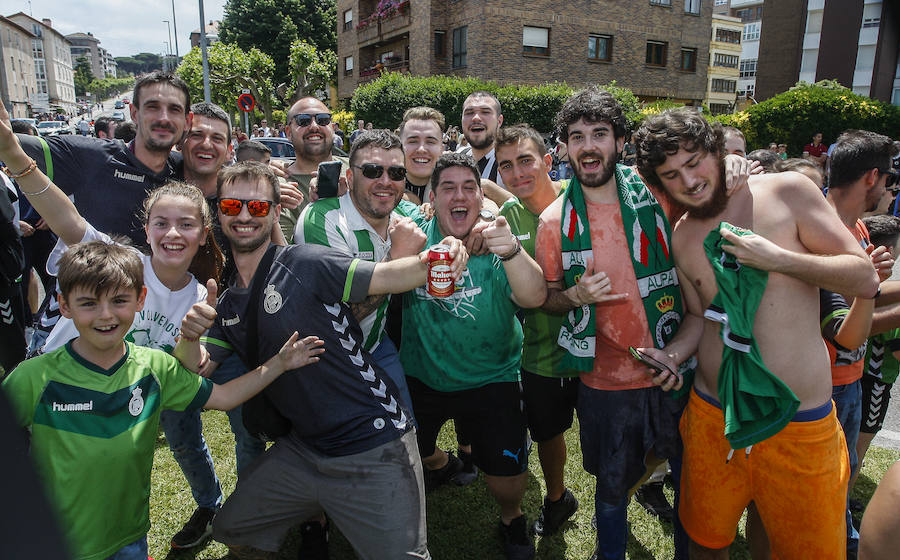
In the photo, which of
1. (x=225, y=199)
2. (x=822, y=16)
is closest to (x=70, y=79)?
(x=822, y=16)

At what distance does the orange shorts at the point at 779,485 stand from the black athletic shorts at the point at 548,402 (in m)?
0.86

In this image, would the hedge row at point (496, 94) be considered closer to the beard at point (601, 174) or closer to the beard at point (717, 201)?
the beard at point (601, 174)

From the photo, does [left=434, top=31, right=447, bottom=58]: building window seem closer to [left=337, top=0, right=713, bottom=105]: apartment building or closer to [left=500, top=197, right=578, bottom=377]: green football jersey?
[left=337, top=0, right=713, bottom=105]: apartment building

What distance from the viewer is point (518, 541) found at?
340 cm

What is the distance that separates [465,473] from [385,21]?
101 ft

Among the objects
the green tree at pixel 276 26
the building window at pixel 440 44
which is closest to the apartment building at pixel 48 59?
the green tree at pixel 276 26

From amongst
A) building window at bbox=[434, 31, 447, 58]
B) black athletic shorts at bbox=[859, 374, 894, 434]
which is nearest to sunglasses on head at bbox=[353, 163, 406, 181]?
black athletic shorts at bbox=[859, 374, 894, 434]

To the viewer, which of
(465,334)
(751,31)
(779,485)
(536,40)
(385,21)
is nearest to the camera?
(779,485)

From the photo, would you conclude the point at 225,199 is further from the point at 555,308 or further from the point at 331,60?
the point at 331,60

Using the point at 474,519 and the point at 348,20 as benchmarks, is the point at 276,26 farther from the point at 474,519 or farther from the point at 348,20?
the point at 474,519

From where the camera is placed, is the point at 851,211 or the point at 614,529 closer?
the point at 614,529

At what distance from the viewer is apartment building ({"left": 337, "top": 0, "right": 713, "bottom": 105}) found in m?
25.6

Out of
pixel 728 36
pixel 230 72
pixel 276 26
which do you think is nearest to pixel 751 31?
pixel 728 36

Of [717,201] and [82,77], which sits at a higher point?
[82,77]
